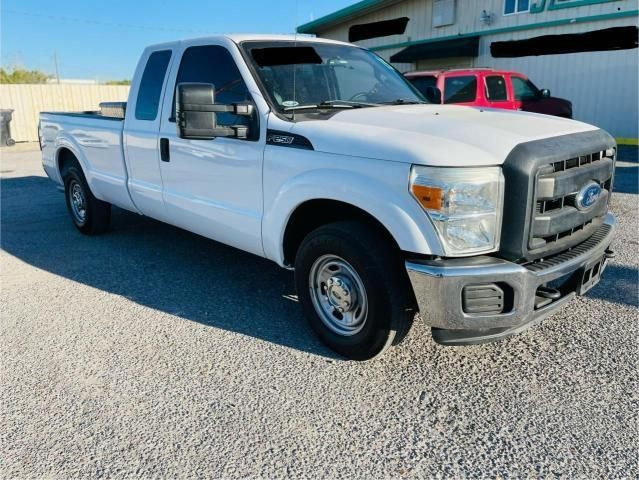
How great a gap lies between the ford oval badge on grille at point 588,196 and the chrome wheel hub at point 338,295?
1310 millimetres

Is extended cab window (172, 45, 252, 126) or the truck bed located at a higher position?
extended cab window (172, 45, 252, 126)

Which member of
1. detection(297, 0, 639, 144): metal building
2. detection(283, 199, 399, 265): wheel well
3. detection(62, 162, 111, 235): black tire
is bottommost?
detection(62, 162, 111, 235): black tire

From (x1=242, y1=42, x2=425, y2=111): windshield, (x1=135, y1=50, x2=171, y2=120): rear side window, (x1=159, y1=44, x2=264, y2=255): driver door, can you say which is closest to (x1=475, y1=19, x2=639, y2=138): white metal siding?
(x1=242, y1=42, x2=425, y2=111): windshield

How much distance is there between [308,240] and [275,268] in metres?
1.81

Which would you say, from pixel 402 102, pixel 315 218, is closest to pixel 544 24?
pixel 402 102

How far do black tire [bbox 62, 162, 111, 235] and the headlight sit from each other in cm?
456

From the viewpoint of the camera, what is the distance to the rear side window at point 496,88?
10977 mm

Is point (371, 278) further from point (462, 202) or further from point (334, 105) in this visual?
point (334, 105)

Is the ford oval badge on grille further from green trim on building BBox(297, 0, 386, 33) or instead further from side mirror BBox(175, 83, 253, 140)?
green trim on building BBox(297, 0, 386, 33)

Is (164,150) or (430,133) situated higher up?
(430,133)

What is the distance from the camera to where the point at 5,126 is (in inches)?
733

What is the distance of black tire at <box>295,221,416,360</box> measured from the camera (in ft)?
9.67

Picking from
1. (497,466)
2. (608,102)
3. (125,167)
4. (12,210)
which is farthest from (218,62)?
(608,102)

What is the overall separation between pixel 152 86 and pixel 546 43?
47.8ft
